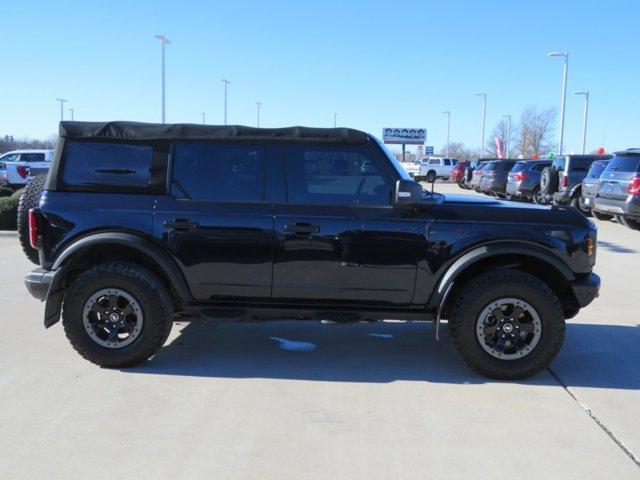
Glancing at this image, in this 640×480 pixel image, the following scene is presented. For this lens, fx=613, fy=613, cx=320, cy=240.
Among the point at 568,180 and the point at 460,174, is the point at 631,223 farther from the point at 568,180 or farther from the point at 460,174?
the point at 460,174

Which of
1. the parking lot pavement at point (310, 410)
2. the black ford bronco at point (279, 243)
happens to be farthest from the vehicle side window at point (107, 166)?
the parking lot pavement at point (310, 410)

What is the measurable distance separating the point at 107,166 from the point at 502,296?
3188mm

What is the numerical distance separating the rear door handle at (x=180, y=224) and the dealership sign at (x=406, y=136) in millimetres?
75969

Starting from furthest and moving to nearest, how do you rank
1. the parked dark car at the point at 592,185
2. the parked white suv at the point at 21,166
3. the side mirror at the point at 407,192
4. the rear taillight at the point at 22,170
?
the parked white suv at the point at 21,166, the rear taillight at the point at 22,170, the parked dark car at the point at 592,185, the side mirror at the point at 407,192

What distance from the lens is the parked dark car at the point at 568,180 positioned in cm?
1726

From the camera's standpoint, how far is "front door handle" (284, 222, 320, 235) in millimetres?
4598

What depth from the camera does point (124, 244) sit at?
460cm

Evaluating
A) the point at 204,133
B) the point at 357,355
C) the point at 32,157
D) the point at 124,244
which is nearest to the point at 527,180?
the point at 357,355

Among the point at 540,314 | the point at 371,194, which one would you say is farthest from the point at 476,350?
the point at 371,194

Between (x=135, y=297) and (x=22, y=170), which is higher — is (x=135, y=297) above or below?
below

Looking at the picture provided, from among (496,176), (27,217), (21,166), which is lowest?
(27,217)

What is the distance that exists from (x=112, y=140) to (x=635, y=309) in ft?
19.1

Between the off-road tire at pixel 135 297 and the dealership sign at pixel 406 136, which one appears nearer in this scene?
the off-road tire at pixel 135 297

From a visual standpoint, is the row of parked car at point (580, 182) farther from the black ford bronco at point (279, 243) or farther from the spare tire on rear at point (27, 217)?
the spare tire on rear at point (27, 217)
